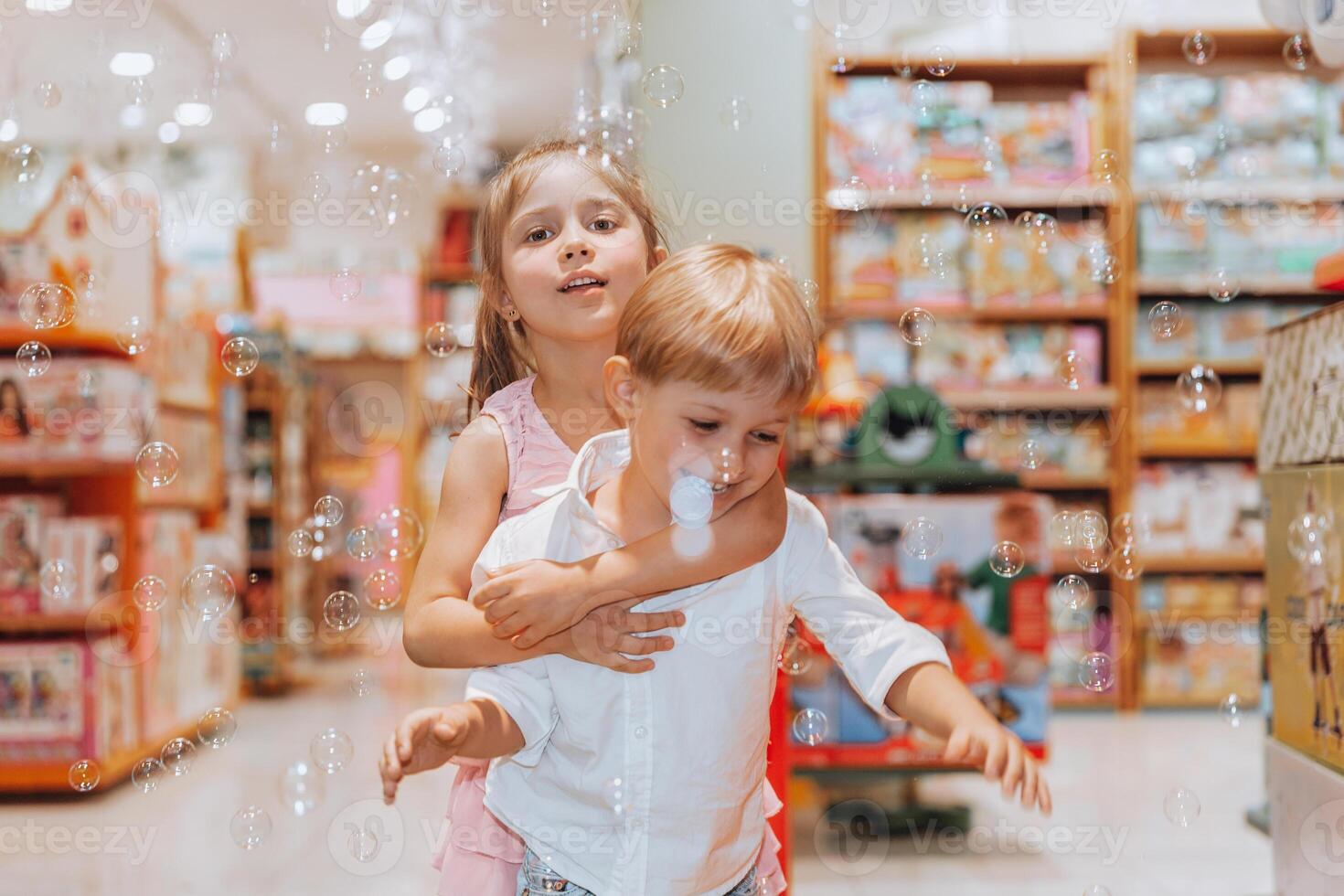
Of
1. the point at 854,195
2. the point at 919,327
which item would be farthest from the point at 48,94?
the point at 919,327

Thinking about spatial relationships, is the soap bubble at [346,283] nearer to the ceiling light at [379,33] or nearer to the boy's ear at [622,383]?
the boy's ear at [622,383]

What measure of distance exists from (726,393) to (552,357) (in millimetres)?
287

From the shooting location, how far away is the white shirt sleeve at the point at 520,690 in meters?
0.89

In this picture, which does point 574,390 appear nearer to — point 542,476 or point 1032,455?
point 542,476

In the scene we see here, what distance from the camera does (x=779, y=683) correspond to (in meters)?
1.89

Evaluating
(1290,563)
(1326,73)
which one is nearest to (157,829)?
(1290,563)

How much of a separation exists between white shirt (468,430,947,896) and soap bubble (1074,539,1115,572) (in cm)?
56

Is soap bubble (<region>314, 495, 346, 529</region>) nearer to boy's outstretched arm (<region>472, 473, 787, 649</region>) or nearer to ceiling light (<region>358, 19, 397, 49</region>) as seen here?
boy's outstretched arm (<region>472, 473, 787, 649</region>)

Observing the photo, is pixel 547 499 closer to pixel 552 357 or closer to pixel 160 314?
pixel 552 357

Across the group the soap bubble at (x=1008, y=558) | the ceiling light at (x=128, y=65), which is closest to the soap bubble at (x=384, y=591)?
the soap bubble at (x=1008, y=558)

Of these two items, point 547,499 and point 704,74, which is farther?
point 704,74

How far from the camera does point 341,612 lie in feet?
4.31

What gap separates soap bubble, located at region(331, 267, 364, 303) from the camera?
4.13 feet

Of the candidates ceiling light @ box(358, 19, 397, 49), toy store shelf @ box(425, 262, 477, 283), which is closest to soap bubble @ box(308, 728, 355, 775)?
ceiling light @ box(358, 19, 397, 49)
